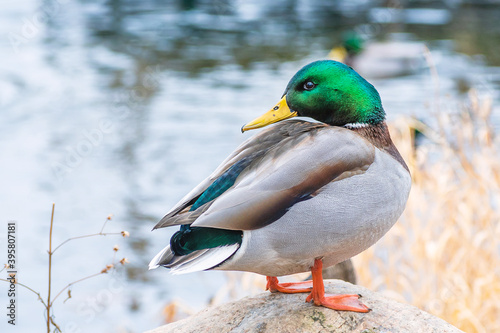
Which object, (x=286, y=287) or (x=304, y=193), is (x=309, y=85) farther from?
(x=286, y=287)

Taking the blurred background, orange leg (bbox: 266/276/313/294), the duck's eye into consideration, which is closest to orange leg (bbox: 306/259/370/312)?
orange leg (bbox: 266/276/313/294)

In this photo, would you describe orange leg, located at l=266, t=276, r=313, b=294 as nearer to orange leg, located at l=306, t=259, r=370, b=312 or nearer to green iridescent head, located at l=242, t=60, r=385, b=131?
orange leg, located at l=306, t=259, r=370, b=312

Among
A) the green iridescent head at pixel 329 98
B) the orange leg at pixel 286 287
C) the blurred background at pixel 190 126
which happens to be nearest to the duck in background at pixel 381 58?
the blurred background at pixel 190 126

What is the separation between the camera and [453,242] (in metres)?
5.12

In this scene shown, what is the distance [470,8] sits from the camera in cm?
1722

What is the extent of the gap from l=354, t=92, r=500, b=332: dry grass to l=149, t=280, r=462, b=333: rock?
1696mm

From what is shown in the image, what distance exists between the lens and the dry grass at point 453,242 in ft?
15.3

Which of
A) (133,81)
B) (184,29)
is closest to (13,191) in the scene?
(133,81)

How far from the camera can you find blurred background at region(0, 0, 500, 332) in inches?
202

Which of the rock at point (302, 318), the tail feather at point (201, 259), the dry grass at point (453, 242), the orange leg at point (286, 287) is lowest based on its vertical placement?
the dry grass at point (453, 242)

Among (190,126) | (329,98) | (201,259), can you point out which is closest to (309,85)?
(329,98)

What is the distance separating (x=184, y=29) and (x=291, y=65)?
379 cm

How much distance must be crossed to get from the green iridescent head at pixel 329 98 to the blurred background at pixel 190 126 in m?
2.22

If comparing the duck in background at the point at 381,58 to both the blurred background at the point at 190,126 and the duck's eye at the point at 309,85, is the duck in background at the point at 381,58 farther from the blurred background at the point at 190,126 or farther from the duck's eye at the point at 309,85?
the duck's eye at the point at 309,85
